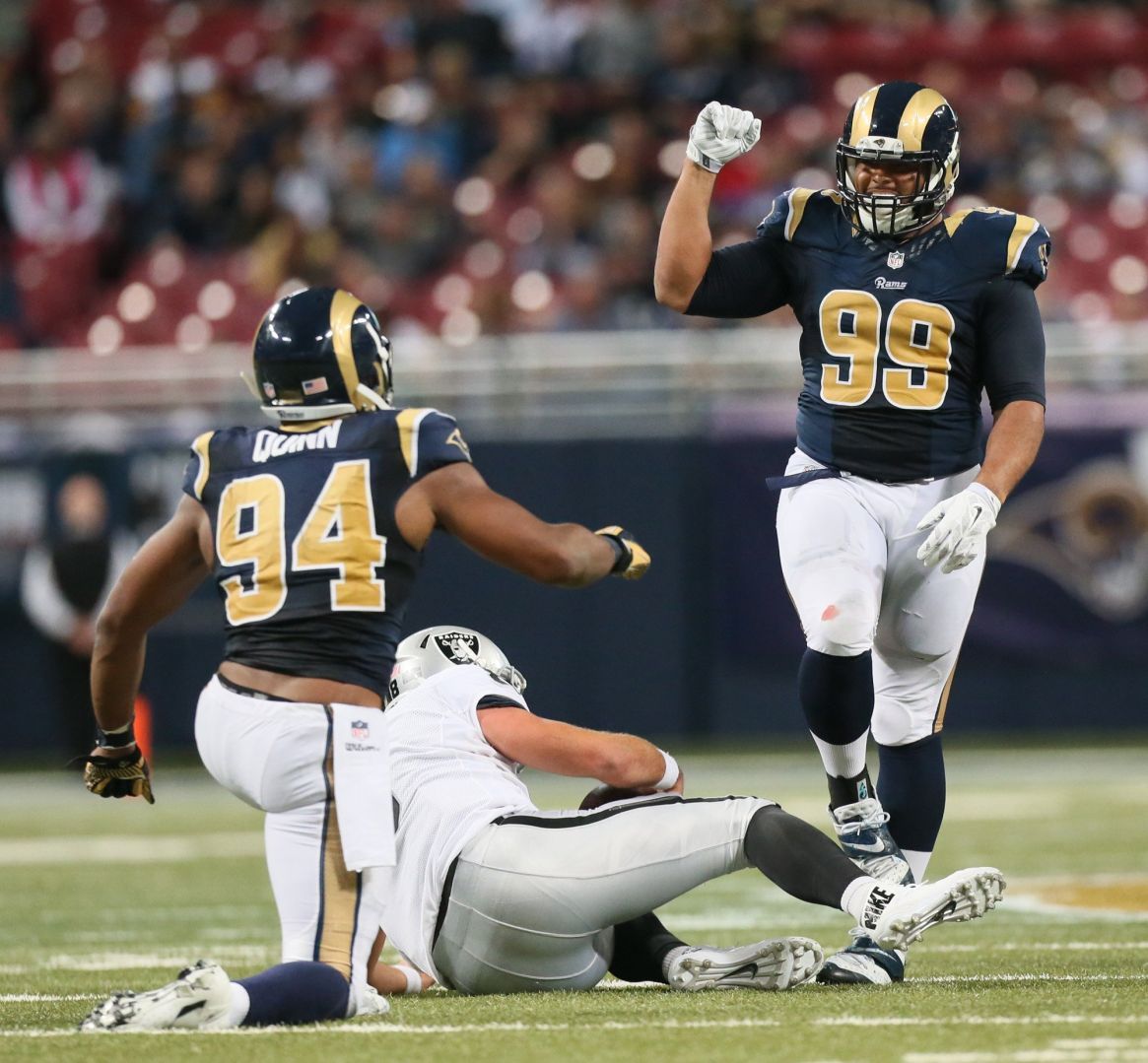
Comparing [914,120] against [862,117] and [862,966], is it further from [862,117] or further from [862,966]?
[862,966]

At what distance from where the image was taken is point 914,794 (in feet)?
15.9

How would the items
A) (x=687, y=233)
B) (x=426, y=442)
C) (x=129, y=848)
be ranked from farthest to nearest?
1. (x=129, y=848)
2. (x=687, y=233)
3. (x=426, y=442)

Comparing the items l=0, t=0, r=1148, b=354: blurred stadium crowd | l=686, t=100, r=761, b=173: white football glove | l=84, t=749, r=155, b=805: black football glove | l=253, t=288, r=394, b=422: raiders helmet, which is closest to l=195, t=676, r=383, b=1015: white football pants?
l=84, t=749, r=155, b=805: black football glove

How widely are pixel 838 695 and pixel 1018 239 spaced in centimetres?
113

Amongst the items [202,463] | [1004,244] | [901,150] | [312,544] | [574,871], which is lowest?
[574,871]

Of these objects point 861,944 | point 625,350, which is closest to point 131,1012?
point 861,944

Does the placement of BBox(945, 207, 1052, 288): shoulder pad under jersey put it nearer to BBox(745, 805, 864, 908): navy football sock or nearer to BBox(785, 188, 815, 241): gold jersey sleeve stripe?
BBox(785, 188, 815, 241): gold jersey sleeve stripe

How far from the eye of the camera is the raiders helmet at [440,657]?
4641mm

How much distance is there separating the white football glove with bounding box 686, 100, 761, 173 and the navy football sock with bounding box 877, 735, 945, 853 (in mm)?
1424

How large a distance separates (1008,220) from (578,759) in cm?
165

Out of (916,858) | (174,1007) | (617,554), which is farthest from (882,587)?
(174,1007)

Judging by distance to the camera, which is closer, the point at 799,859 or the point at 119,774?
the point at 799,859

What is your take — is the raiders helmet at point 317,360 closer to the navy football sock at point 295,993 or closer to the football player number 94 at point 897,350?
the navy football sock at point 295,993

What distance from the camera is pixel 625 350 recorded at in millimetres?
11109
